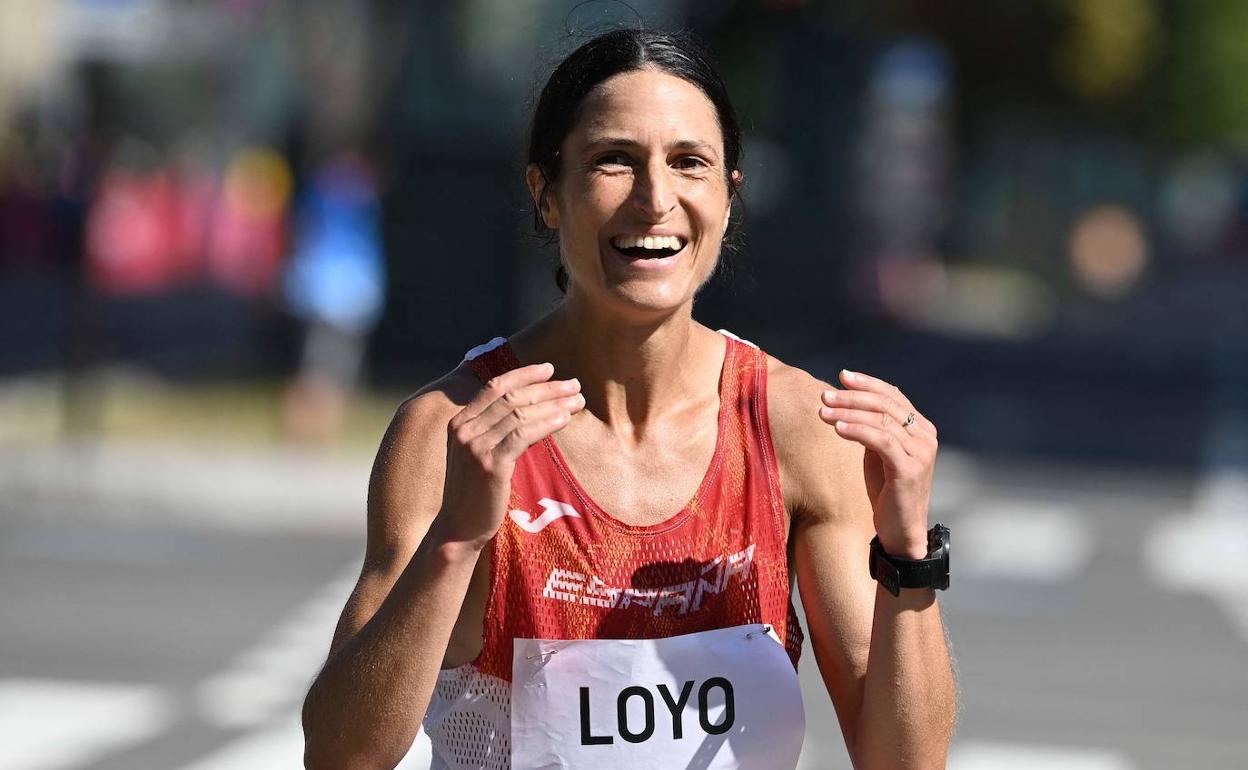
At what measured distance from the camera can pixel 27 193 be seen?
115ft

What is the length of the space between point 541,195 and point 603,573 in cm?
62

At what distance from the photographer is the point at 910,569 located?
9.75 ft

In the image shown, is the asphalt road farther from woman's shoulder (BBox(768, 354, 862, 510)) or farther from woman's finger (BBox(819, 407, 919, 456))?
woman's finger (BBox(819, 407, 919, 456))

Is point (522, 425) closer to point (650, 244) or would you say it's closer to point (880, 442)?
point (650, 244)

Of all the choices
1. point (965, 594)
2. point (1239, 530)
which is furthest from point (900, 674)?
point (1239, 530)

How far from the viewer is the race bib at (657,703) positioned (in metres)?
3.00

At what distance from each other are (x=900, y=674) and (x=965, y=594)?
24.2ft

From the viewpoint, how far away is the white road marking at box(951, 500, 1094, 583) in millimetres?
10945

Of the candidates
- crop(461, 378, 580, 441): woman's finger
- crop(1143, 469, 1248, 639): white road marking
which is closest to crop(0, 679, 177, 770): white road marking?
crop(461, 378, 580, 441): woman's finger

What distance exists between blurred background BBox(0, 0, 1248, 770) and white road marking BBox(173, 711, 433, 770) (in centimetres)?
2

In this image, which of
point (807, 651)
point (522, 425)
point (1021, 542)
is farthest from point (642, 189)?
point (1021, 542)

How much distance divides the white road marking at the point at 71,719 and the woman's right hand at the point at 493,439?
4.35 metres

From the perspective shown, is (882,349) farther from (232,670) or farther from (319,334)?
(232,670)

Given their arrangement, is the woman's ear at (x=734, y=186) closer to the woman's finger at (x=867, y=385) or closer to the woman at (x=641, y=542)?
the woman at (x=641, y=542)
